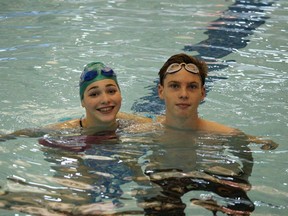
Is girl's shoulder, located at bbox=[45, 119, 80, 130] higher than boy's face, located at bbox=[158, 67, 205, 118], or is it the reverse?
boy's face, located at bbox=[158, 67, 205, 118]

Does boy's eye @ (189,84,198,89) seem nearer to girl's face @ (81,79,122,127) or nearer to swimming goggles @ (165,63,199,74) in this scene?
swimming goggles @ (165,63,199,74)

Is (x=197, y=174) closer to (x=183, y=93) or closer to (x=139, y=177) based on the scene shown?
(x=139, y=177)

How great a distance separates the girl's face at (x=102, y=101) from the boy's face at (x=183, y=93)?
0.45 meters

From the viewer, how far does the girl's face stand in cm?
479

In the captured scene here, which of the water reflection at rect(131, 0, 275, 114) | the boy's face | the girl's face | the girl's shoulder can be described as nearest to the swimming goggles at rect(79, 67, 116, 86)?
the girl's face

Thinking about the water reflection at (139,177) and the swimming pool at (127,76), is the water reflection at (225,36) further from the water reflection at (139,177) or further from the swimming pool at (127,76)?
the water reflection at (139,177)

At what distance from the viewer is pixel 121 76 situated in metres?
7.11

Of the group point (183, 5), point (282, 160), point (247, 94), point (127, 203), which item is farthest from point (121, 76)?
point (183, 5)

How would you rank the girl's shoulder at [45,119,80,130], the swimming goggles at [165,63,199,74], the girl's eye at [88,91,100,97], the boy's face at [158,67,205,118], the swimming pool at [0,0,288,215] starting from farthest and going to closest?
the girl's shoulder at [45,119,80,130], the girl's eye at [88,91,100,97], the swimming goggles at [165,63,199,74], the boy's face at [158,67,205,118], the swimming pool at [0,0,288,215]

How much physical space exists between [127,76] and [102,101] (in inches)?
93.3

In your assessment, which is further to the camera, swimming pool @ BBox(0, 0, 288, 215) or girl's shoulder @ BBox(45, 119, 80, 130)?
girl's shoulder @ BBox(45, 119, 80, 130)

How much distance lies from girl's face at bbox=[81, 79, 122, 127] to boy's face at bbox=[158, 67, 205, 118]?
45 centimetres

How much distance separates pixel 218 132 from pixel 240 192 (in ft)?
3.66

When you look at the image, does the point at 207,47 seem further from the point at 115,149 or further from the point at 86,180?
the point at 86,180
